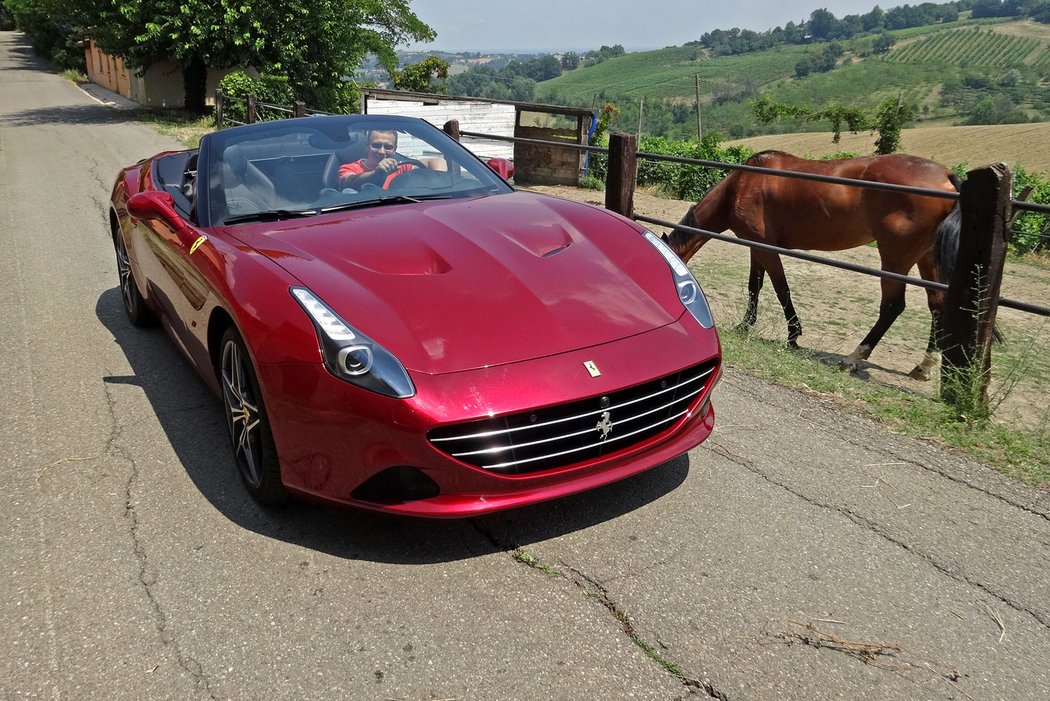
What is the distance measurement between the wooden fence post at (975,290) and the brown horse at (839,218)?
98.0 inches

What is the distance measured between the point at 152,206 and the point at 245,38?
1986cm

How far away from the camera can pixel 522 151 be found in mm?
24031

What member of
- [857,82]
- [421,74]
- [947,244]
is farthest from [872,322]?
[857,82]

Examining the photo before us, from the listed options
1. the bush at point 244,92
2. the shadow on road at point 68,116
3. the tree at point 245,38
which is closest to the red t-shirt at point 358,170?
the bush at point 244,92

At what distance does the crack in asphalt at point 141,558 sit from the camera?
2.37 meters

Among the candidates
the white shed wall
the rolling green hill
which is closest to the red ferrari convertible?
the white shed wall

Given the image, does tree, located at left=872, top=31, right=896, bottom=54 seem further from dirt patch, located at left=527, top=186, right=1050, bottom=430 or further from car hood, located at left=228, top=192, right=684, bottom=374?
car hood, located at left=228, top=192, right=684, bottom=374

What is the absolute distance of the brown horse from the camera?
7383 millimetres

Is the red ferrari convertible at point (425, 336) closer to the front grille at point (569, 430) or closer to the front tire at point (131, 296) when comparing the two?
the front grille at point (569, 430)

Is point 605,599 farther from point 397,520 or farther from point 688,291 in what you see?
point 688,291

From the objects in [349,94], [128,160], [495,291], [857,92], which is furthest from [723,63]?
[495,291]

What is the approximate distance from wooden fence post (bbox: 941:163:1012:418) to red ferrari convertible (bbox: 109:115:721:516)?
174 cm

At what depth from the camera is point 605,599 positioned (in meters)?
2.67

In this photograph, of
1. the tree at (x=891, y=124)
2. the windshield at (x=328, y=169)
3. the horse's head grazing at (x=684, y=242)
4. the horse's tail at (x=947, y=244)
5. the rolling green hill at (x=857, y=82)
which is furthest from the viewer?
the rolling green hill at (x=857, y=82)
